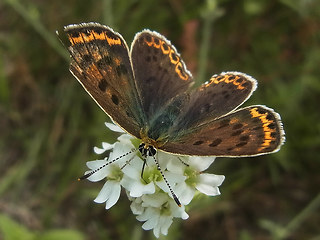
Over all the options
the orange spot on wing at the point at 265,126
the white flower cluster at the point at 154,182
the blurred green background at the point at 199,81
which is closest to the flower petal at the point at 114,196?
the white flower cluster at the point at 154,182

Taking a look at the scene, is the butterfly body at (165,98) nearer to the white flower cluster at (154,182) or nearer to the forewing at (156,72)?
the forewing at (156,72)

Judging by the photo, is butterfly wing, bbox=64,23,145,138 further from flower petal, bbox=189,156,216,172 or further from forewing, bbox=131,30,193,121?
flower petal, bbox=189,156,216,172

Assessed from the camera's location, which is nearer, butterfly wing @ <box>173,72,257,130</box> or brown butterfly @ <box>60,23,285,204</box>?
brown butterfly @ <box>60,23,285,204</box>

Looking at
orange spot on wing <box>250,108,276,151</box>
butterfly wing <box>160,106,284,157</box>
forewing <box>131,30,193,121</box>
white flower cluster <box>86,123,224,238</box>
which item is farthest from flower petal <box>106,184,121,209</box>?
orange spot on wing <box>250,108,276,151</box>

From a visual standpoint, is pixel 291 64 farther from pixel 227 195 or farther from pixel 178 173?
pixel 178 173

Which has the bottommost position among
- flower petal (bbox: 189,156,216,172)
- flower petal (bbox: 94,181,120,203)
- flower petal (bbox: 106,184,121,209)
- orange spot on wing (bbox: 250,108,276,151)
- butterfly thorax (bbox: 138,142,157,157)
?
flower petal (bbox: 189,156,216,172)

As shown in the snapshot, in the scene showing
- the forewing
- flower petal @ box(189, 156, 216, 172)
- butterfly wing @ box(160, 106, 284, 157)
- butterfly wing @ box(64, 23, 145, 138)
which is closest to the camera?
butterfly wing @ box(160, 106, 284, 157)

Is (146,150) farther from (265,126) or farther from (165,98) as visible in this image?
(265,126)
